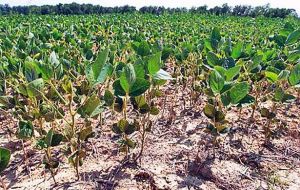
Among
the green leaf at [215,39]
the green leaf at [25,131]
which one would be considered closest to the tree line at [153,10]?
the green leaf at [215,39]

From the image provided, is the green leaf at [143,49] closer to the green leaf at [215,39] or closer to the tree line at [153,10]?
the green leaf at [215,39]

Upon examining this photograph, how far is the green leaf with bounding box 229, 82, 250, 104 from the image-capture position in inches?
57.9

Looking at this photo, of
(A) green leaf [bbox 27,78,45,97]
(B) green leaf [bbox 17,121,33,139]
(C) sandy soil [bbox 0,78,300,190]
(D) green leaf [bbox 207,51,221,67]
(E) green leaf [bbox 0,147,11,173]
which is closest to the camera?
(E) green leaf [bbox 0,147,11,173]

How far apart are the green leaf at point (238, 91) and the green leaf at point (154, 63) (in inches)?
13.5

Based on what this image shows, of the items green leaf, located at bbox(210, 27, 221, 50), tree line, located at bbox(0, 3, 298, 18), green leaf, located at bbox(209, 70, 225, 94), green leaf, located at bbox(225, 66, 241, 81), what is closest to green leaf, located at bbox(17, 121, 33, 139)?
green leaf, located at bbox(209, 70, 225, 94)

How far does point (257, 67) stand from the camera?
2051 mm

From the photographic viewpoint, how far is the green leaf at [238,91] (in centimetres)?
147

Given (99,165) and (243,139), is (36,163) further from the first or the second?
(243,139)

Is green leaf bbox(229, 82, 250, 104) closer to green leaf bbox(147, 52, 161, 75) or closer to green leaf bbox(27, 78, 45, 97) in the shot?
green leaf bbox(147, 52, 161, 75)

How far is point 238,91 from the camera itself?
1.49 metres

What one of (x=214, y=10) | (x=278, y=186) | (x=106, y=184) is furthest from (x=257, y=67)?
(x=214, y=10)

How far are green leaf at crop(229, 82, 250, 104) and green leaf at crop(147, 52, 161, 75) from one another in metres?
0.34

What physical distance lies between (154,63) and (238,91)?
39cm

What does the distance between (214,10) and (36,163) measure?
32.9 meters
